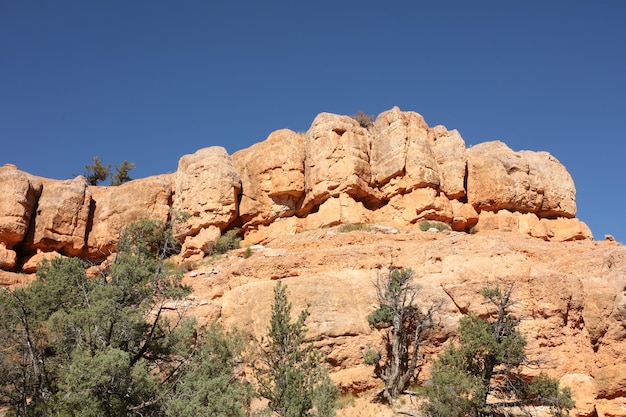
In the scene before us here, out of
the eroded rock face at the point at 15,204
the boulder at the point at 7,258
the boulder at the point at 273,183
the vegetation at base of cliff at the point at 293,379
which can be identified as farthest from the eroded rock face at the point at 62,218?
the vegetation at base of cliff at the point at 293,379

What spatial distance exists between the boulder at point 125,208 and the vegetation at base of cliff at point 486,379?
22.4m

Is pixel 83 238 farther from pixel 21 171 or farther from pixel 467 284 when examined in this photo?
pixel 467 284

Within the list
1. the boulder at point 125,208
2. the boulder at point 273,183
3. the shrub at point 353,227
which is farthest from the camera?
the boulder at point 125,208

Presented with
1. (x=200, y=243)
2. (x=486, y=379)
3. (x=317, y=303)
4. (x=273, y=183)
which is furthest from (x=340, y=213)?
(x=486, y=379)

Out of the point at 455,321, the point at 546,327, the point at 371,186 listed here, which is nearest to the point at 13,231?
the point at 371,186

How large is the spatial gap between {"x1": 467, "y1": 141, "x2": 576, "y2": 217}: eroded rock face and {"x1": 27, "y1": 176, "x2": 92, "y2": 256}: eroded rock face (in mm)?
24675

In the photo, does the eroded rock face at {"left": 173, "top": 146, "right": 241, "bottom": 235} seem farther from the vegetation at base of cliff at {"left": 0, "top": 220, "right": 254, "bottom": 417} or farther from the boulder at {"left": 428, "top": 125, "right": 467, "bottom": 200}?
the boulder at {"left": 428, "top": 125, "right": 467, "bottom": 200}

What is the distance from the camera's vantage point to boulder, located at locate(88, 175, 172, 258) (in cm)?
3528

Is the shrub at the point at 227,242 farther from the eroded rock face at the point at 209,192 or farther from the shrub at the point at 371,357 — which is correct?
the shrub at the point at 371,357

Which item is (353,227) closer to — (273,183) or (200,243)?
(273,183)

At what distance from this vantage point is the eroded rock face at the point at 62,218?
34312 mm

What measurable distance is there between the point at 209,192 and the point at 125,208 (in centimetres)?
654

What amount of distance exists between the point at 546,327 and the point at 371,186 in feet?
48.0

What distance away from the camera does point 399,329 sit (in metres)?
20.7
